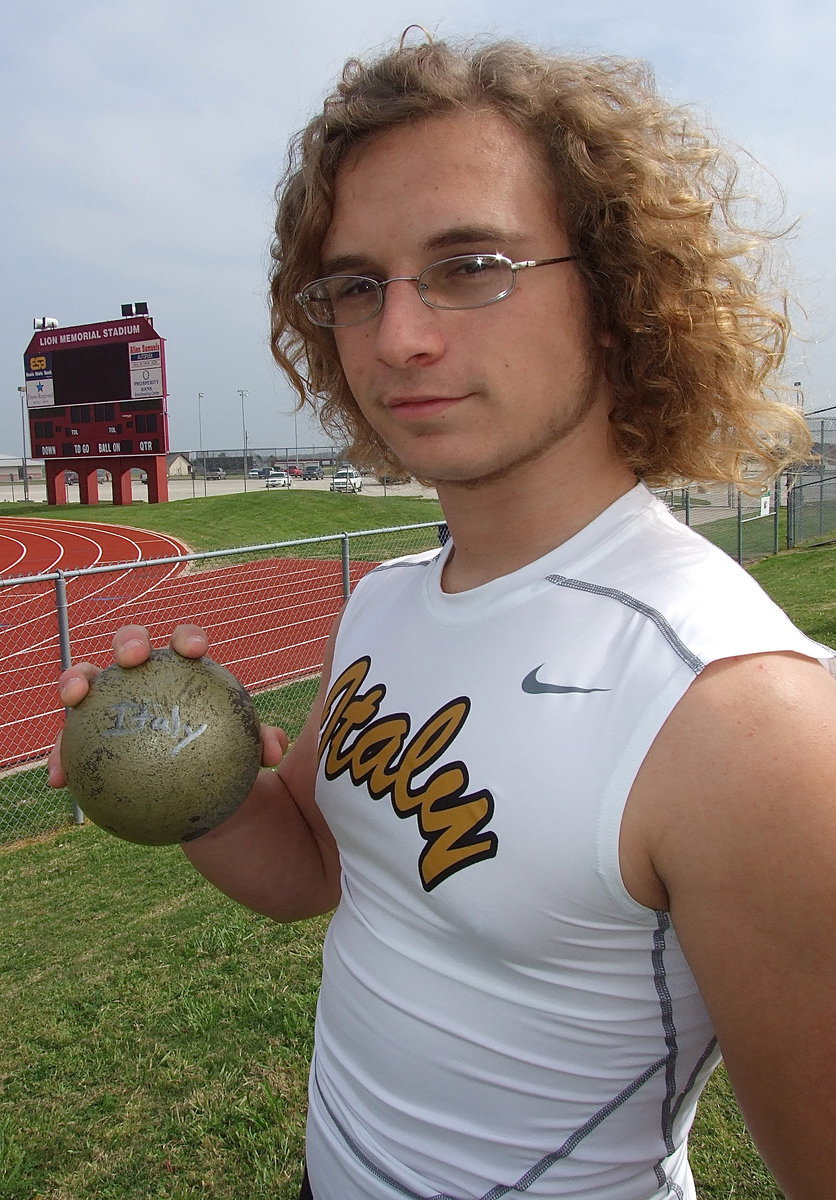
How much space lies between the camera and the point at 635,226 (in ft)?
4.69

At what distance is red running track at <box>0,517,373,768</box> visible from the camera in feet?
32.1

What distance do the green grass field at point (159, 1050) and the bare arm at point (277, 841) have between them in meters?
1.38

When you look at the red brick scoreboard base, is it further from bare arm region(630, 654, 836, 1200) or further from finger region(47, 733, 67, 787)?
bare arm region(630, 654, 836, 1200)

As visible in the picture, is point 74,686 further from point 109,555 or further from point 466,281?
point 109,555

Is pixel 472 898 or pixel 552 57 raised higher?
pixel 552 57

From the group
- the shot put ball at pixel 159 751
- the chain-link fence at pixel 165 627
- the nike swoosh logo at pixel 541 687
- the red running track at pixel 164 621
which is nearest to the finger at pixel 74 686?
the shot put ball at pixel 159 751

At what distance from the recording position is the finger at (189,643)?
5.41ft

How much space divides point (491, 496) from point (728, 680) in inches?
21.1

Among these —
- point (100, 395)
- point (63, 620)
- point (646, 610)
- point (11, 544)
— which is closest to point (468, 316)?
point (646, 610)

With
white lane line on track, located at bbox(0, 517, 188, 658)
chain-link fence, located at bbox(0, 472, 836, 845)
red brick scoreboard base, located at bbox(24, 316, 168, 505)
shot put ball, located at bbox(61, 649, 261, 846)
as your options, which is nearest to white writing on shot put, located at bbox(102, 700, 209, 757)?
shot put ball, located at bbox(61, 649, 261, 846)

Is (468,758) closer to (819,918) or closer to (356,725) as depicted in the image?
(356,725)

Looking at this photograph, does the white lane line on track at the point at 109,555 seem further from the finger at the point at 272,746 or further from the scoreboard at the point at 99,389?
the finger at the point at 272,746

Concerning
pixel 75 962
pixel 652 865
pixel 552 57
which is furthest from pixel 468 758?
pixel 75 962

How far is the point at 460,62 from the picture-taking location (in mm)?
1387
